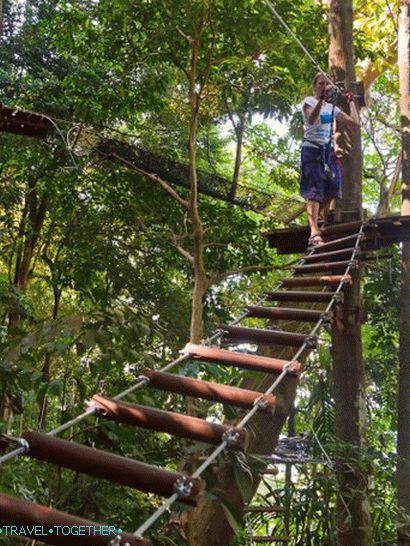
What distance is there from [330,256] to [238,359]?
1.56m

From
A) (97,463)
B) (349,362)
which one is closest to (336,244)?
(349,362)

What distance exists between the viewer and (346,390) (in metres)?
3.32

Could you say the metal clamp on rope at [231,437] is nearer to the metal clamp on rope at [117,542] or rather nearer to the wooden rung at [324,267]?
the metal clamp on rope at [117,542]

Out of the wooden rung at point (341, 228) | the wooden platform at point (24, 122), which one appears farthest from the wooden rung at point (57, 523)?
the wooden rung at point (341, 228)

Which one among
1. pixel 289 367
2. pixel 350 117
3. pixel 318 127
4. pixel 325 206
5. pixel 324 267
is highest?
pixel 350 117

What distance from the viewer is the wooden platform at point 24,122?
2.95m

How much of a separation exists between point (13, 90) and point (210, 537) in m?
4.62

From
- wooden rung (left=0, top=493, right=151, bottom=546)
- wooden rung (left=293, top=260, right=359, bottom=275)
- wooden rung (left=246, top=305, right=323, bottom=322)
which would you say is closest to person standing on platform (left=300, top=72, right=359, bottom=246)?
wooden rung (left=293, top=260, right=359, bottom=275)

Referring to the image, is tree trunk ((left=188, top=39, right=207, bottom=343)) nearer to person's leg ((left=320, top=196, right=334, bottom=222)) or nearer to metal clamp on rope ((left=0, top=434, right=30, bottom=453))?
person's leg ((left=320, top=196, right=334, bottom=222))

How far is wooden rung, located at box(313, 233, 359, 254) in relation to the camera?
3443mm

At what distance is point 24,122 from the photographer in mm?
3006

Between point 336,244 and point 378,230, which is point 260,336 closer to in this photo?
point 336,244

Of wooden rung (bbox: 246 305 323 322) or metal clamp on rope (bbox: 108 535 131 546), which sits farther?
wooden rung (bbox: 246 305 323 322)

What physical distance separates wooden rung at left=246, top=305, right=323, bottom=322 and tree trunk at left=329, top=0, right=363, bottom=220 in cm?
147
